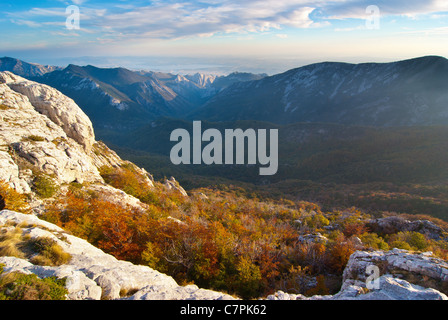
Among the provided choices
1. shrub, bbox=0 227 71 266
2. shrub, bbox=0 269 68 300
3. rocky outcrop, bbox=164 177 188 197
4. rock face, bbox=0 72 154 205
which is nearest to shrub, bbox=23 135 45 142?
rock face, bbox=0 72 154 205

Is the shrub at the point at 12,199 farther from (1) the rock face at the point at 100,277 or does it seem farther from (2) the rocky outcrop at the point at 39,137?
(1) the rock face at the point at 100,277

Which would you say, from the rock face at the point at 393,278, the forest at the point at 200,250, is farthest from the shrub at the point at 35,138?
the rock face at the point at 393,278

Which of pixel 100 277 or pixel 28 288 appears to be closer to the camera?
pixel 28 288

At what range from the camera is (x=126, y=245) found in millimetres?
18000

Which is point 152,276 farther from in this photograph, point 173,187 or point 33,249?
point 173,187

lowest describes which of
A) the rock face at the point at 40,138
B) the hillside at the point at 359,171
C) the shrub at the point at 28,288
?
the hillside at the point at 359,171

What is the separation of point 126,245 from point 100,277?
8685 mm

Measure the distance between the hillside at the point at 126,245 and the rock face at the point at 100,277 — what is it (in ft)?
0.15

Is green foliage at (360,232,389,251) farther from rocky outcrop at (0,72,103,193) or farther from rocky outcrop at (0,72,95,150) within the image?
rocky outcrop at (0,72,95,150)

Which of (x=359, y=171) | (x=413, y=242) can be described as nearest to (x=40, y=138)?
(x=413, y=242)

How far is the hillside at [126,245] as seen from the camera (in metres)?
9.90

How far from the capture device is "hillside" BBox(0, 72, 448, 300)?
9898 mm
